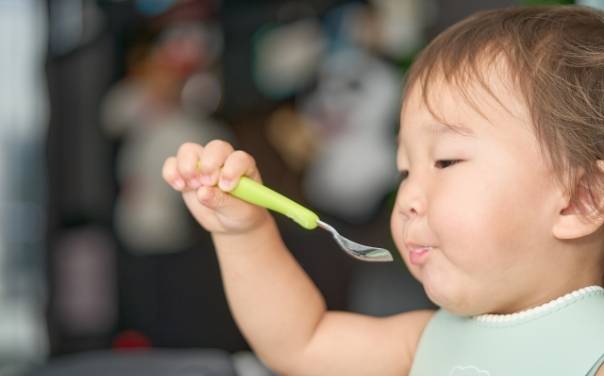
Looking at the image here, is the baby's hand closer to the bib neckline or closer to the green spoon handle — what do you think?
the green spoon handle

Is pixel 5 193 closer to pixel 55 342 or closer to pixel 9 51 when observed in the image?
pixel 9 51

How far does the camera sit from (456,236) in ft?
2.70

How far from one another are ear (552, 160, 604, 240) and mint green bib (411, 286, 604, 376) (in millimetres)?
65

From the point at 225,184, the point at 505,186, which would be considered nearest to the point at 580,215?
the point at 505,186

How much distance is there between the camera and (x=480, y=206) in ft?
2.70

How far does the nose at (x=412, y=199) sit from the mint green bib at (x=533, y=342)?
0.14m

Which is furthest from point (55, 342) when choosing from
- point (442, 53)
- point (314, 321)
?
point (442, 53)

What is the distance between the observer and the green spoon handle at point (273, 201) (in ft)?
2.76

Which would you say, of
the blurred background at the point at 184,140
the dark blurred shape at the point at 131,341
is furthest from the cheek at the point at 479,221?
the dark blurred shape at the point at 131,341

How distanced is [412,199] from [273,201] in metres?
0.14

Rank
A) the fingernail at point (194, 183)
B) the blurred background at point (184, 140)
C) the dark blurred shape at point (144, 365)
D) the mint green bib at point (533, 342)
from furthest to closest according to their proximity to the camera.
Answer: the blurred background at point (184, 140), the dark blurred shape at point (144, 365), the fingernail at point (194, 183), the mint green bib at point (533, 342)

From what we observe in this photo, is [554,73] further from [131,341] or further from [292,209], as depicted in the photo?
[131,341]

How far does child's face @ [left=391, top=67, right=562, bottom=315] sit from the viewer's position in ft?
2.70

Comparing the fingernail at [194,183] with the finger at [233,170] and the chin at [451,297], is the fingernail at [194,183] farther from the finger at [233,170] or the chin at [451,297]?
the chin at [451,297]
